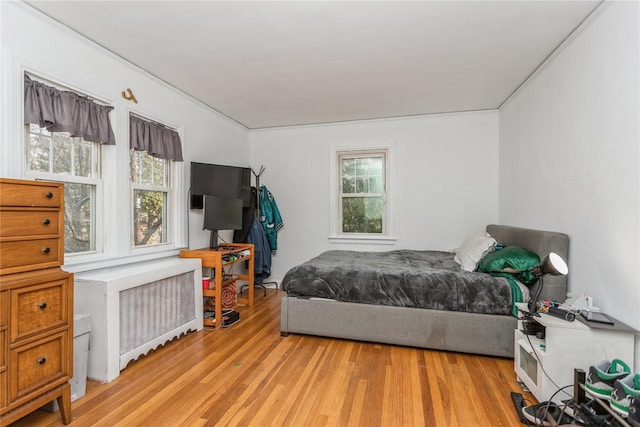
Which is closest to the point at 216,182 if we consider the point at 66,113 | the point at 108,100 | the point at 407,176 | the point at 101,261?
the point at 108,100

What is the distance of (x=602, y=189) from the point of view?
1.91 m

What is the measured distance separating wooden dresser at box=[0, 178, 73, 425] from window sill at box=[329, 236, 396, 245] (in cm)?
324

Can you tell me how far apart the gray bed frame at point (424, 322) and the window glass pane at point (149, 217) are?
1.54m

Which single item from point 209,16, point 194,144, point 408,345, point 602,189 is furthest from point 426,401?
point 194,144

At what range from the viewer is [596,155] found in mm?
1972

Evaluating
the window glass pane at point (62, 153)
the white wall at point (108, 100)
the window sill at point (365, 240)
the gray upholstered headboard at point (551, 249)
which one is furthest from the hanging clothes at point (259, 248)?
the gray upholstered headboard at point (551, 249)

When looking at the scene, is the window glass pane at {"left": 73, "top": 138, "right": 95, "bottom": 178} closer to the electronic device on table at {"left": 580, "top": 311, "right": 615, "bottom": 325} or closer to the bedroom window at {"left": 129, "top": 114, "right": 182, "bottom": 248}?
the bedroom window at {"left": 129, "top": 114, "right": 182, "bottom": 248}

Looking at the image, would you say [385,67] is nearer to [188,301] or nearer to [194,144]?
[194,144]

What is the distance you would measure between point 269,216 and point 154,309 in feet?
7.37

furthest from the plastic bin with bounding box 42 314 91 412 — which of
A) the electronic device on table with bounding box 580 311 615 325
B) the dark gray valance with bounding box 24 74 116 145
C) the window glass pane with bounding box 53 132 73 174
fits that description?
the electronic device on table with bounding box 580 311 615 325

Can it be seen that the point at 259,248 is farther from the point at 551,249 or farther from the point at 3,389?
the point at 551,249

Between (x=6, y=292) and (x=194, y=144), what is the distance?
8.09 ft

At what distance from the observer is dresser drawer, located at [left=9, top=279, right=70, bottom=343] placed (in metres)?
1.46

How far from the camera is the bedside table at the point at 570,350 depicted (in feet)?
5.37
